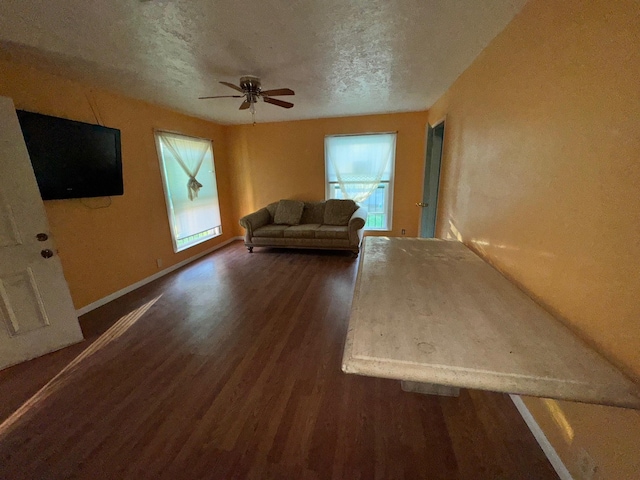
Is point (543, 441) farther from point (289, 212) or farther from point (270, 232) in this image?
point (289, 212)

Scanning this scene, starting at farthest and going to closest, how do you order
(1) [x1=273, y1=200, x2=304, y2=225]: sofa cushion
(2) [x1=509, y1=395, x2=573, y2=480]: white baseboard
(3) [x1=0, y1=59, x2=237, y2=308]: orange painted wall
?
(1) [x1=273, y1=200, x2=304, y2=225]: sofa cushion < (3) [x1=0, y1=59, x2=237, y2=308]: orange painted wall < (2) [x1=509, y1=395, x2=573, y2=480]: white baseboard

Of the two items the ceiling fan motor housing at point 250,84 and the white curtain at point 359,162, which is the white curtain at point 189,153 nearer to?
the ceiling fan motor housing at point 250,84

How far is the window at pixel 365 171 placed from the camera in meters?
4.35

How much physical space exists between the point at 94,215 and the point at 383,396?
11.0ft

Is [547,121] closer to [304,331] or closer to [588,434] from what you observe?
[588,434]

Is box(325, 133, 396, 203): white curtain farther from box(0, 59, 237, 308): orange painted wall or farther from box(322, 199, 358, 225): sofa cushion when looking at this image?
box(0, 59, 237, 308): orange painted wall

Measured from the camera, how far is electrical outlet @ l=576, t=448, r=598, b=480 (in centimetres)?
92

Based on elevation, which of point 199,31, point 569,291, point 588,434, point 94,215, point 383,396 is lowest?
point 383,396

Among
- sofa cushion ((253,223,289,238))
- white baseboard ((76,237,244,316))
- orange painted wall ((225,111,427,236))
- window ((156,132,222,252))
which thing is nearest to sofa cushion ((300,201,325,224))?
orange painted wall ((225,111,427,236))

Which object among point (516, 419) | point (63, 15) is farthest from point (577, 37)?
point (63, 15)

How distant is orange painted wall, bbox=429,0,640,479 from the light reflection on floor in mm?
2856

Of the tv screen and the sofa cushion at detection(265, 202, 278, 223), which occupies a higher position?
the tv screen

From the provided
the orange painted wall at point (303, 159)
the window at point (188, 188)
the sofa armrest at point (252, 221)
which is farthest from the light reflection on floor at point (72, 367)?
the orange painted wall at point (303, 159)

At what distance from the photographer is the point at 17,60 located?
1976 mm
